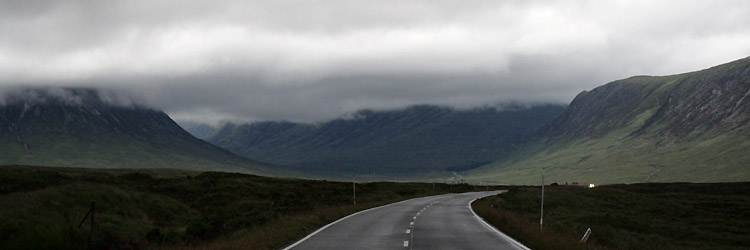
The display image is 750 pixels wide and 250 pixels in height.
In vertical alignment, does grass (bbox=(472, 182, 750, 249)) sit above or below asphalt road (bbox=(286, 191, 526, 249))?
below

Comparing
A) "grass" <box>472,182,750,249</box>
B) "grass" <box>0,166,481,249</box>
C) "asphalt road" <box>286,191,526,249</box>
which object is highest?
"grass" <box>0,166,481,249</box>

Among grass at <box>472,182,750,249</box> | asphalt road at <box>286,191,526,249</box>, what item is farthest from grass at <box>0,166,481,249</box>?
grass at <box>472,182,750,249</box>

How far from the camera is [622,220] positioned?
63312 mm

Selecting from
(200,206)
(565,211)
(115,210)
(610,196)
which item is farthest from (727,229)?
(115,210)

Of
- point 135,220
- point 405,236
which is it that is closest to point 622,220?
point 405,236

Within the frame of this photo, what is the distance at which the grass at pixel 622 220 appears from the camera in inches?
1328

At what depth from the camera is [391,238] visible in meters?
27.5

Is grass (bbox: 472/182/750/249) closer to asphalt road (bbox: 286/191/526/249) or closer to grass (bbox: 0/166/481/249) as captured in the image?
asphalt road (bbox: 286/191/526/249)

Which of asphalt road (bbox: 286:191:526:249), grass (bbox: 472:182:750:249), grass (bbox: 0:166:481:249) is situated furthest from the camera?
grass (bbox: 472:182:750:249)

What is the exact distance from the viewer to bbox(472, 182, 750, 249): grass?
3372 cm

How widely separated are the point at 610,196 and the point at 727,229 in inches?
1452

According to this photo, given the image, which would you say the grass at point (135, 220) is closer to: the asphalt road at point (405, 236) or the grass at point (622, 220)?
the asphalt road at point (405, 236)

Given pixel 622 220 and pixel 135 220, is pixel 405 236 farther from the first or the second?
pixel 622 220

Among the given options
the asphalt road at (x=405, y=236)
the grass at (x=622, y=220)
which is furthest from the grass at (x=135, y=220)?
the grass at (x=622, y=220)
